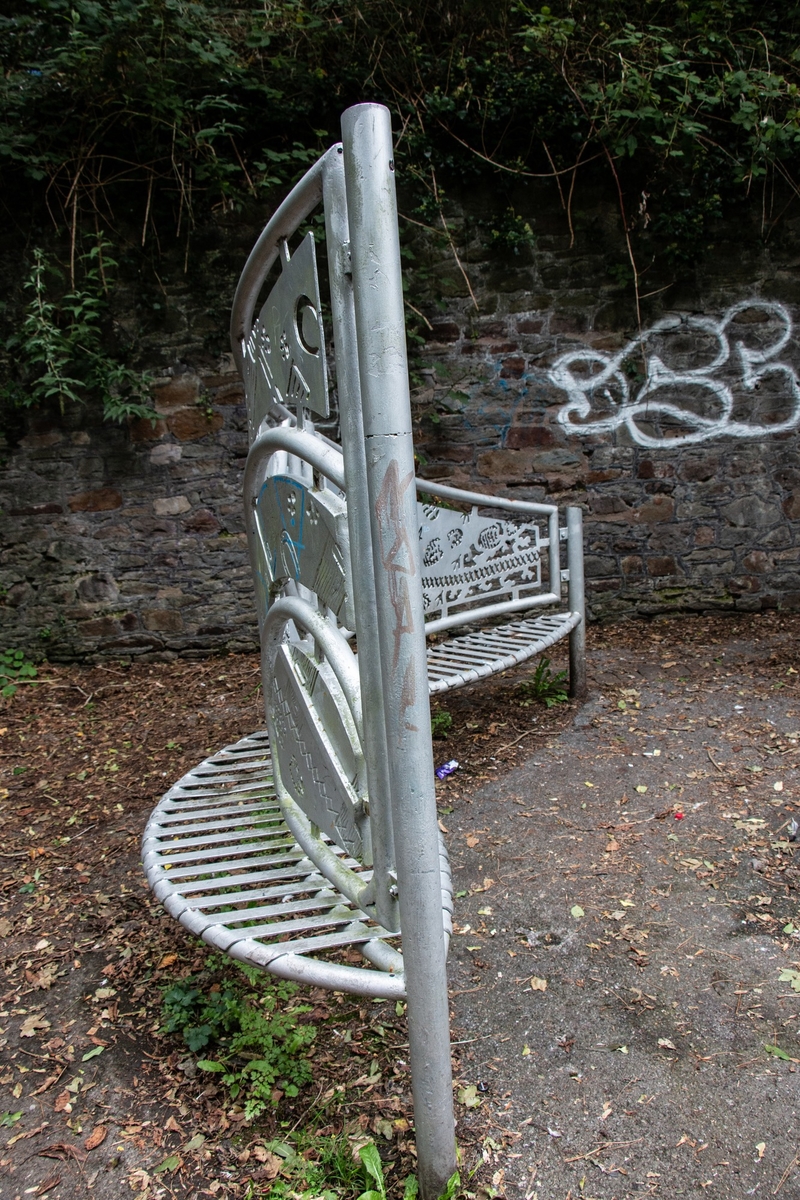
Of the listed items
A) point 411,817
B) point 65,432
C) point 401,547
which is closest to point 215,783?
point 411,817


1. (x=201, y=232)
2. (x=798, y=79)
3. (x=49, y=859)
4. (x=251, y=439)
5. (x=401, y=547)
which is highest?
(x=798, y=79)

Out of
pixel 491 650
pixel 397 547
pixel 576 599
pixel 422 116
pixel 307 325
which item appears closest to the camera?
pixel 397 547

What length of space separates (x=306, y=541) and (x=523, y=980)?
122 cm

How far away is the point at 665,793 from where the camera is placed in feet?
9.36

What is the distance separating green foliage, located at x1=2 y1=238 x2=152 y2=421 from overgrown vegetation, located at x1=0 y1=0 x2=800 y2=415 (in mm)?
22

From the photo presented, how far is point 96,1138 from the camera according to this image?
61.9 inches

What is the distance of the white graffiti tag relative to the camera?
4.68m

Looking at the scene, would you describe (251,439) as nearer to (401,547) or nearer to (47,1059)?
(401,547)

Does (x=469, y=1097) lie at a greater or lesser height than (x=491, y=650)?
lesser

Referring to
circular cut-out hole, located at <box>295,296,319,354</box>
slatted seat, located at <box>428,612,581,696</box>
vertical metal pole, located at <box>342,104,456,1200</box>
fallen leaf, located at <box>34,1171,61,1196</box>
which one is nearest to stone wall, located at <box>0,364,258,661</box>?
slatted seat, located at <box>428,612,581,696</box>

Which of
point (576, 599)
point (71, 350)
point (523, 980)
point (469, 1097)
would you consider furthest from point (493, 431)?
point (469, 1097)

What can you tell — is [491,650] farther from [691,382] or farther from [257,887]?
[691,382]

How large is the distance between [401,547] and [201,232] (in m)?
4.00

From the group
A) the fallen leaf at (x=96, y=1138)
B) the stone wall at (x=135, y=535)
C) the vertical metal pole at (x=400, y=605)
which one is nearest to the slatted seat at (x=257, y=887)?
the vertical metal pole at (x=400, y=605)
